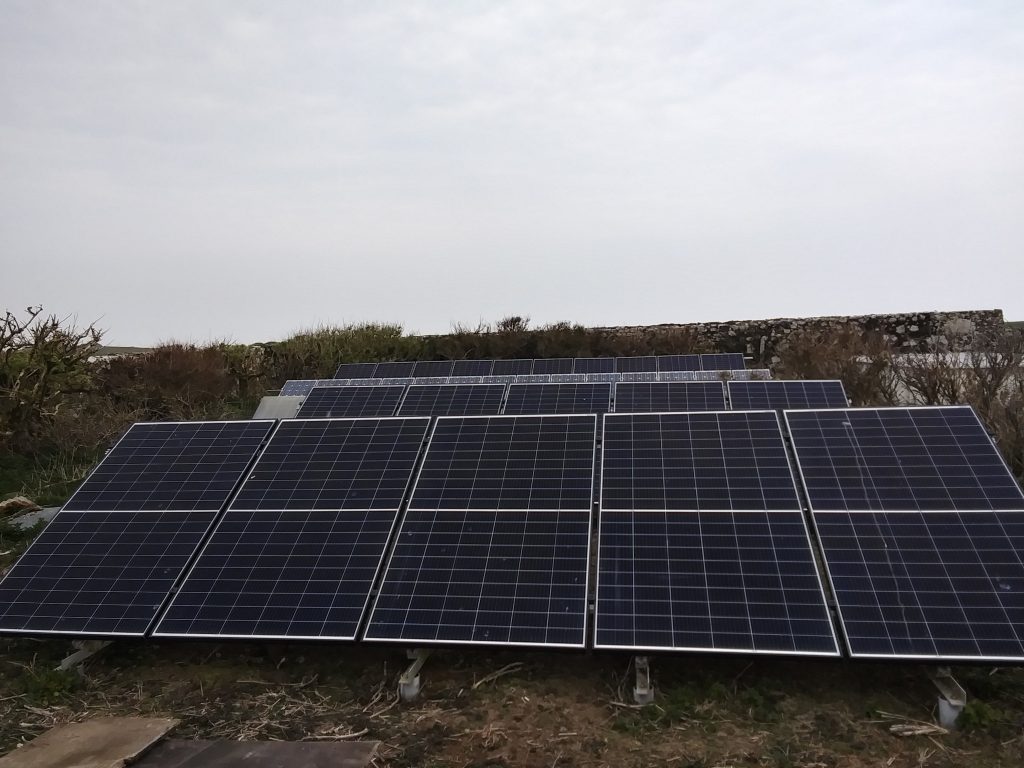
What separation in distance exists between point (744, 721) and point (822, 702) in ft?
1.96

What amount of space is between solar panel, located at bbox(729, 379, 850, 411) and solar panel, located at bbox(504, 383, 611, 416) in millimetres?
2045

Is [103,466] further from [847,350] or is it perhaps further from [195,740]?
[847,350]

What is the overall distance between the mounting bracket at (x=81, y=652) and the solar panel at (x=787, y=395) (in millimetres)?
8256

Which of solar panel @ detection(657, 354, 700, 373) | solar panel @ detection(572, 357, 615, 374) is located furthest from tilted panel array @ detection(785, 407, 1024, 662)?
solar panel @ detection(572, 357, 615, 374)

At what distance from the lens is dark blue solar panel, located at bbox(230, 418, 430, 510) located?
21.5 ft

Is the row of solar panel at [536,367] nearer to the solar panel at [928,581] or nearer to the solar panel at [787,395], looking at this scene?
the solar panel at [787,395]

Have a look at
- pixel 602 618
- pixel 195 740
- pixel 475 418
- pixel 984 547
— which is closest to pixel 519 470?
pixel 475 418

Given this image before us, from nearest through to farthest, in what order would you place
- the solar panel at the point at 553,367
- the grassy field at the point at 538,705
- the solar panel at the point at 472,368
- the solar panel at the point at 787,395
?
the grassy field at the point at 538,705
the solar panel at the point at 787,395
the solar panel at the point at 553,367
the solar panel at the point at 472,368

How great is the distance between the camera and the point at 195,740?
4742mm

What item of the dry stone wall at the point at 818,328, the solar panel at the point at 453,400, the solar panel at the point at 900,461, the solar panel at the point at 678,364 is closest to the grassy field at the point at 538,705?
the solar panel at the point at 900,461

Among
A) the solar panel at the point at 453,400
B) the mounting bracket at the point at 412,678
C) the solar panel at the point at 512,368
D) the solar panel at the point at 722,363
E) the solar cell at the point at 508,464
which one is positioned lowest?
the solar panel at the point at 722,363

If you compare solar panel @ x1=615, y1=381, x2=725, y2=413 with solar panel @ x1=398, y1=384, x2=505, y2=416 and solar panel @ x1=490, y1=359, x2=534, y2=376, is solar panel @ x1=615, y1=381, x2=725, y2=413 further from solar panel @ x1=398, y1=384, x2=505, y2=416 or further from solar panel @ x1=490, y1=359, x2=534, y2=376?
solar panel @ x1=490, y1=359, x2=534, y2=376

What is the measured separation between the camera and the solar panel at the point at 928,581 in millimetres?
4598

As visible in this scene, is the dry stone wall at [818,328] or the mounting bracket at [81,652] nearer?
the mounting bracket at [81,652]
